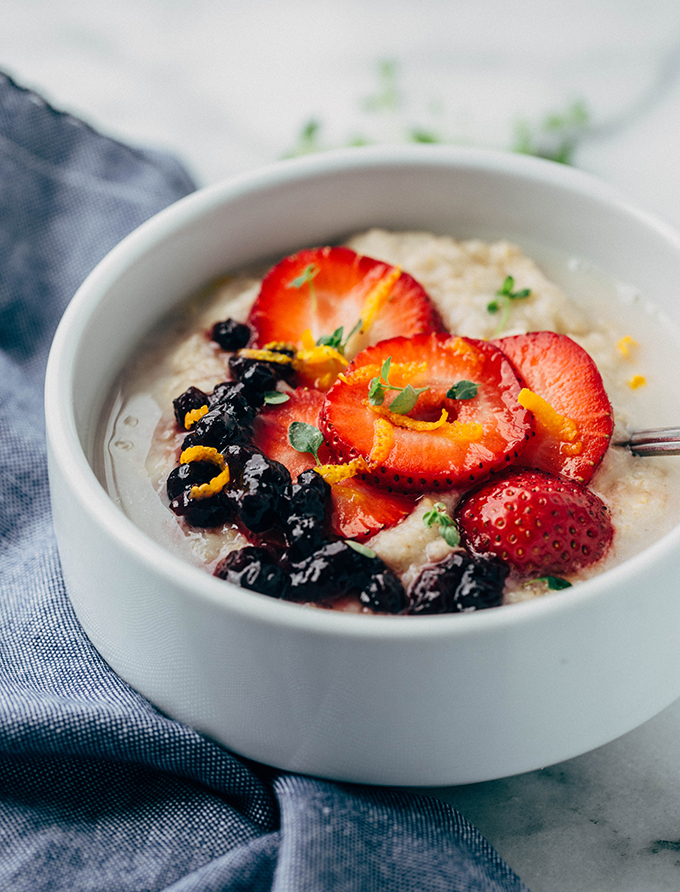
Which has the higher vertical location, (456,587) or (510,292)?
(510,292)

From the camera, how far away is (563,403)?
5.90ft

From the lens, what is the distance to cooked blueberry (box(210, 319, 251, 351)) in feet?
6.48

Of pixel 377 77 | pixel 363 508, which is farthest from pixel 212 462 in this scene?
pixel 377 77

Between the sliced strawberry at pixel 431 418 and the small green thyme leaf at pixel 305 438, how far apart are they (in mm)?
23

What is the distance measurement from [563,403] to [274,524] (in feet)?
2.04

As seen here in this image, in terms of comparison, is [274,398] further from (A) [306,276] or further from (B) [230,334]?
(A) [306,276]

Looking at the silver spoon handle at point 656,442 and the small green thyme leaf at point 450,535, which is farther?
the silver spoon handle at point 656,442

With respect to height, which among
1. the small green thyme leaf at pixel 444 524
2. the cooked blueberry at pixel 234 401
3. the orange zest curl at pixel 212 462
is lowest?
the orange zest curl at pixel 212 462

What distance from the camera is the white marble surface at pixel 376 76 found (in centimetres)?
306

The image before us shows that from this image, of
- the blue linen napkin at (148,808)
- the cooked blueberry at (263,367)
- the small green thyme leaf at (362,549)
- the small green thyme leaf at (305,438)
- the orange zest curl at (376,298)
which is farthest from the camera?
the orange zest curl at (376,298)

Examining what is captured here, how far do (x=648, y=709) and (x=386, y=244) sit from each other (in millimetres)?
1184

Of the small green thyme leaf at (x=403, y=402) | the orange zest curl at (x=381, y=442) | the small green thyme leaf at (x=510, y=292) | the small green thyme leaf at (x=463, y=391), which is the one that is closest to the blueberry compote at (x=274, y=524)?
the orange zest curl at (x=381, y=442)

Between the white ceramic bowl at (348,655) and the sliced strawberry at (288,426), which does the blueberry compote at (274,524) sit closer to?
the sliced strawberry at (288,426)

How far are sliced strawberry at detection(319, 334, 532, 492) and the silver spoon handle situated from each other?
22cm
